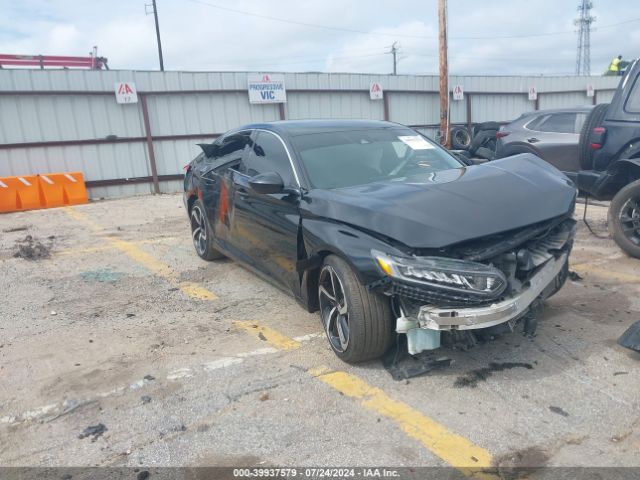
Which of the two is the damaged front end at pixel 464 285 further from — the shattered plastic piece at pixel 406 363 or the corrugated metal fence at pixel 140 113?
the corrugated metal fence at pixel 140 113

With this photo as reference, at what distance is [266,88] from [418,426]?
13436 millimetres

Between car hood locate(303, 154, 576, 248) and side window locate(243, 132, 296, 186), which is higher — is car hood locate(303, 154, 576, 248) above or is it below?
below

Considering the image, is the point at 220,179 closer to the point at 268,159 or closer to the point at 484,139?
the point at 268,159

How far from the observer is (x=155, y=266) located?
639cm

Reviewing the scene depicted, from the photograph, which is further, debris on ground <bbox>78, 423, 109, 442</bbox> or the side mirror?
the side mirror

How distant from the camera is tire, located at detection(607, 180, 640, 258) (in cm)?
557

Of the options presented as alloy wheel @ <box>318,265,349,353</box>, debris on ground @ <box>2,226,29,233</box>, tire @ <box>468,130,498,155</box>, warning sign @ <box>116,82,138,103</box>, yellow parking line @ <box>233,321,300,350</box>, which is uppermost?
warning sign @ <box>116,82,138,103</box>

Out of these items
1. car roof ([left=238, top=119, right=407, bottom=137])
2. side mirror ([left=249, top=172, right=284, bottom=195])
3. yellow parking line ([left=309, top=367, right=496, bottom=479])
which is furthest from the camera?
car roof ([left=238, top=119, right=407, bottom=137])

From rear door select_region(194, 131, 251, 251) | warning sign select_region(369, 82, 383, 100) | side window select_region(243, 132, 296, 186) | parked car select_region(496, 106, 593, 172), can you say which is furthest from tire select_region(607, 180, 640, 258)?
warning sign select_region(369, 82, 383, 100)

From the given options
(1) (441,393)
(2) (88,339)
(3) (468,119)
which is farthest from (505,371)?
(3) (468,119)

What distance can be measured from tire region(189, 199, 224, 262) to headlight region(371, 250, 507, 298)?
336cm

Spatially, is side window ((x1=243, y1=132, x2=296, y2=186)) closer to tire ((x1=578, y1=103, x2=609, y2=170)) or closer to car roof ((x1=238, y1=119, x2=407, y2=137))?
car roof ((x1=238, y1=119, x2=407, y2=137))

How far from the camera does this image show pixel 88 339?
4.22m

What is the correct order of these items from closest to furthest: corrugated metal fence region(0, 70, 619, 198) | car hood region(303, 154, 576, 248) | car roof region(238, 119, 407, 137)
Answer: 1. car hood region(303, 154, 576, 248)
2. car roof region(238, 119, 407, 137)
3. corrugated metal fence region(0, 70, 619, 198)
